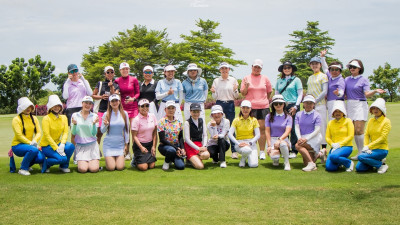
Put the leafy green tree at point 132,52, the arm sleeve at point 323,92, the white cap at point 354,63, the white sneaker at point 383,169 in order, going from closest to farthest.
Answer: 1. the white sneaker at point 383,169
2. the white cap at point 354,63
3. the arm sleeve at point 323,92
4. the leafy green tree at point 132,52

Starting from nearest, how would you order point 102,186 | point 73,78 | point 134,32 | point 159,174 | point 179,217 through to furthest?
point 179,217
point 102,186
point 159,174
point 73,78
point 134,32

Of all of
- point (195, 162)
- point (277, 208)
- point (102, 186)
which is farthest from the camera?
point (195, 162)

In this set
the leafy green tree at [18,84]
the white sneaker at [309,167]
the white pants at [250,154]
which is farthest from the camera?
the leafy green tree at [18,84]

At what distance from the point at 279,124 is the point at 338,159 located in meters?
1.36

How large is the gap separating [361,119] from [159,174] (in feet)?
13.6

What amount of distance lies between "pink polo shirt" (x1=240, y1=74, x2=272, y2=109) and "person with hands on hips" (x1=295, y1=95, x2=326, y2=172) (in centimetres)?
109

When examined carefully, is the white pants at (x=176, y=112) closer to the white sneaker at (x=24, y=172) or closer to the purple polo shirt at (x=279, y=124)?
the purple polo shirt at (x=279, y=124)

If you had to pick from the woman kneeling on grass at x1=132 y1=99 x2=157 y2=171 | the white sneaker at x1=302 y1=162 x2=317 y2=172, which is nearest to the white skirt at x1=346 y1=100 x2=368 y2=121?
the white sneaker at x1=302 y1=162 x2=317 y2=172

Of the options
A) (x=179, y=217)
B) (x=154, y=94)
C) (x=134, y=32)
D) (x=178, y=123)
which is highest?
(x=134, y=32)

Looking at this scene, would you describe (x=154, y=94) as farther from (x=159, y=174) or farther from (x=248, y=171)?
(x=248, y=171)

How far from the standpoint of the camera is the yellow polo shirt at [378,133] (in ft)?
22.6

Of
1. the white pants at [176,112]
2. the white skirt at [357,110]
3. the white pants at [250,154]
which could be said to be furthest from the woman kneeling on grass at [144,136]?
the white skirt at [357,110]

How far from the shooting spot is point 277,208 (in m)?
4.82

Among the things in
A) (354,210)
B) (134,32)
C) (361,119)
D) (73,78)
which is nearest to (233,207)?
(354,210)
